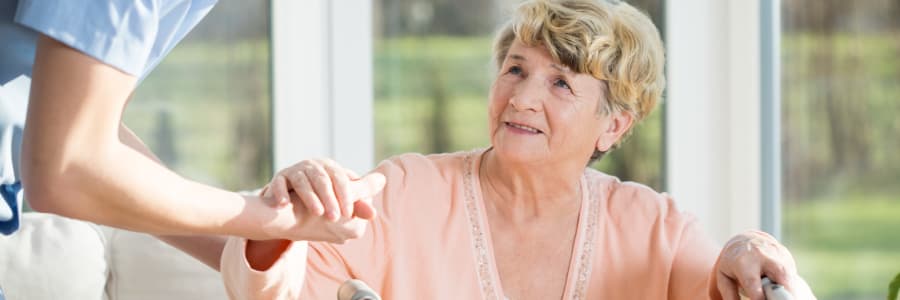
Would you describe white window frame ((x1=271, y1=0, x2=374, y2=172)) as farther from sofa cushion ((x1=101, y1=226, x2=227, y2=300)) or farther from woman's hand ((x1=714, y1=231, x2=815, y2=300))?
woman's hand ((x1=714, y1=231, x2=815, y2=300))

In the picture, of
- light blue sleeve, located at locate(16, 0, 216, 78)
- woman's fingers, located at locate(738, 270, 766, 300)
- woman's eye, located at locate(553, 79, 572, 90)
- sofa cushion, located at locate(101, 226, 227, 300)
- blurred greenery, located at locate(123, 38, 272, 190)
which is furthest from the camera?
blurred greenery, located at locate(123, 38, 272, 190)

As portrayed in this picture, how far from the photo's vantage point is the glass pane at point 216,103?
3.02 metres

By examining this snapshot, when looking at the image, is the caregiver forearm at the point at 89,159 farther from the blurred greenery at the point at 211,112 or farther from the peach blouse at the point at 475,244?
the blurred greenery at the point at 211,112

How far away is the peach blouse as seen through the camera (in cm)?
203

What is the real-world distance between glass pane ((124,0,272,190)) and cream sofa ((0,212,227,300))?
1.49 ft

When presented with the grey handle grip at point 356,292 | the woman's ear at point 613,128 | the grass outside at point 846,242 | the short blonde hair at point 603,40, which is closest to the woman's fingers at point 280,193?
the grey handle grip at point 356,292

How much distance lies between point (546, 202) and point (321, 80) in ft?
3.88

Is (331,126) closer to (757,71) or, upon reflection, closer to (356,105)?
(356,105)

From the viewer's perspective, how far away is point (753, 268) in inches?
69.2

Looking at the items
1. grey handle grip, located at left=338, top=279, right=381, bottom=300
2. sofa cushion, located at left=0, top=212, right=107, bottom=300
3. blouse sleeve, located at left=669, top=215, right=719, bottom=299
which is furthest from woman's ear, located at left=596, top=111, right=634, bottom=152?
sofa cushion, located at left=0, top=212, right=107, bottom=300

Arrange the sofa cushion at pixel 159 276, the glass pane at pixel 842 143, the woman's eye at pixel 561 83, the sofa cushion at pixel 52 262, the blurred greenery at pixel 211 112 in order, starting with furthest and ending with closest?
1. the blurred greenery at pixel 211 112
2. the glass pane at pixel 842 143
3. the sofa cushion at pixel 159 276
4. the sofa cushion at pixel 52 262
5. the woman's eye at pixel 561 83

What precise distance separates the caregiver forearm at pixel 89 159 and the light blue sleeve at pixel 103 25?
0.04 ft

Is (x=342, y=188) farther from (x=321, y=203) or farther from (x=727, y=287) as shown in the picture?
(x=727, y=287)

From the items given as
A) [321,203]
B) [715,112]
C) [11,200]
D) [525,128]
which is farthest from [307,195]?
[715,112]
